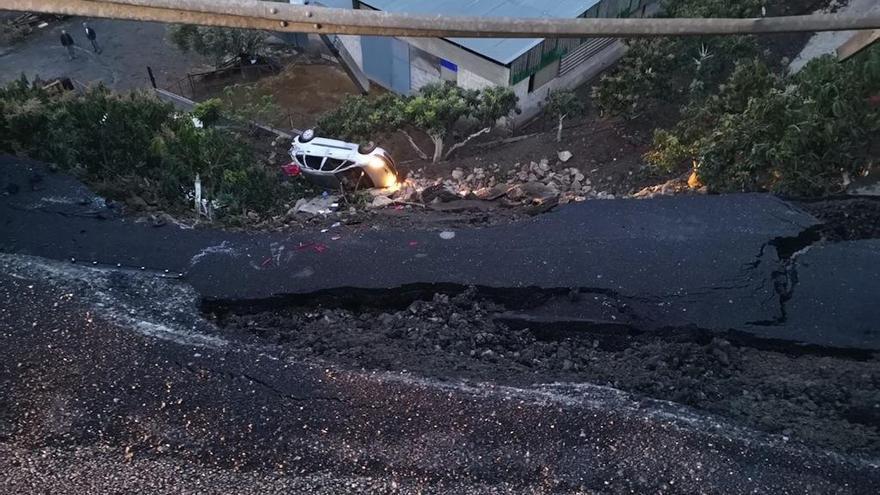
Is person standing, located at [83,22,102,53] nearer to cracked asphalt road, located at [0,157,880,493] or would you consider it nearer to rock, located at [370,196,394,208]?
rock, located at [370,196,394,208]

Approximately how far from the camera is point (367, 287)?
5641mm

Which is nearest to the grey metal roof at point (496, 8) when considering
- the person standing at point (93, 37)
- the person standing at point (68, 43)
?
the person standing at point (93, 37)

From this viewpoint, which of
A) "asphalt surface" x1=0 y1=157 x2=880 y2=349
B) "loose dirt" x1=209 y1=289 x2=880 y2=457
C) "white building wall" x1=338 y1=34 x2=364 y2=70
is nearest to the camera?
"loose dirt" x1=209 y1=289 x2=880 y2=457

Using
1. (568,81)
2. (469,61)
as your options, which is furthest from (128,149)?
(568,81)

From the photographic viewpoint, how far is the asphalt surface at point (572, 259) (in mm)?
5344

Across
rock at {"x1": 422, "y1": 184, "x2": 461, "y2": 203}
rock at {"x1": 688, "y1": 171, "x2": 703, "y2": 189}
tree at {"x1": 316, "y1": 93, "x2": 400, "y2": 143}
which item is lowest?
rock at {"x1": 422, "y1": 184, "x2": 461, "y2": 203}

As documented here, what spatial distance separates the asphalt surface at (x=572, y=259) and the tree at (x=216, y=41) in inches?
397

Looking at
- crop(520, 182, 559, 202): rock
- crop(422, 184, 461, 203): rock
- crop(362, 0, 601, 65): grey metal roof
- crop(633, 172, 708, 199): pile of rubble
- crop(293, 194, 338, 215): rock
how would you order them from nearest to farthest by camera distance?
crop(520, 182, 559, 202): rock < crop(633, 172, 708, 199): pile of rubble < crop(422, 184, 461, 203): rock < crop(293, 194, 338, 215): rock < crop(362, 0, 601, 65): grey metal roof

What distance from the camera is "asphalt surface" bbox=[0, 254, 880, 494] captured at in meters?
3.90

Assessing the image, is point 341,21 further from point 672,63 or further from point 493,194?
point 672,63

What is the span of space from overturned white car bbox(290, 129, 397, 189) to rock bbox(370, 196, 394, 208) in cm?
108

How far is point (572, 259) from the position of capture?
19.0 ft

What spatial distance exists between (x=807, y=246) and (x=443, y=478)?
426 cm

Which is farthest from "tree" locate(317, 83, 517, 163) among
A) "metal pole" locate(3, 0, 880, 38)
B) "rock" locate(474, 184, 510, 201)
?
"metal pole" locate(3, 0, 880, 38)
